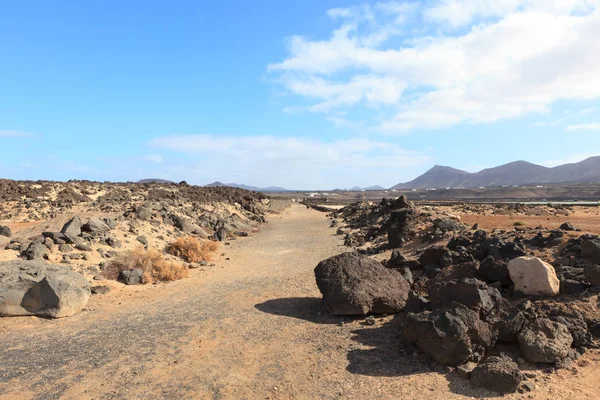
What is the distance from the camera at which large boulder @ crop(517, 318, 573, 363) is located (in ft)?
22.8

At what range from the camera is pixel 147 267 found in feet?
Result: 49.9

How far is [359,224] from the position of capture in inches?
1332

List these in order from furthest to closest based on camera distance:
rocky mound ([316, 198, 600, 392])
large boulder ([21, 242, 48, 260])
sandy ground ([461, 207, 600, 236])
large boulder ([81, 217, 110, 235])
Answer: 1. sandy ground ([461, 207, 600, 236])
2. large boulder ([81, 217, 110, 235])
3. large boulder ([21, 242, 48, 260])
4. rocky mound ([316, 198, 600, 392])

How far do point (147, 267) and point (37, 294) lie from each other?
5.03 meters

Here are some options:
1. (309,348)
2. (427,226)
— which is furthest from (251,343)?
(427,226)

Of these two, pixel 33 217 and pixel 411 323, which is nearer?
pixel 411 323

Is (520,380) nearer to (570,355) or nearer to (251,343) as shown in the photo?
(570,355)

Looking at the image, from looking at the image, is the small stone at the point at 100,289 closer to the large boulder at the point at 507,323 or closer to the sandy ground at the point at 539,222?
the large boulder at the point at 507,323

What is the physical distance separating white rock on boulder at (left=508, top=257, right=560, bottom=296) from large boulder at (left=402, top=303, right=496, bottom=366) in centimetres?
268

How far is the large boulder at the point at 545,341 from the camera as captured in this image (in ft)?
22.8

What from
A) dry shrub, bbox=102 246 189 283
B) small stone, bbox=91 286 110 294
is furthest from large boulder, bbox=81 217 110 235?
small stone, bbox=91 286 110 294

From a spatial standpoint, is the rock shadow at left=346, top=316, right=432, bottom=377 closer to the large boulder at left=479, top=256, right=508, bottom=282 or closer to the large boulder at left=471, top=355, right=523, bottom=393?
the large boulder at left=471, top=355, right=523, bottom=393

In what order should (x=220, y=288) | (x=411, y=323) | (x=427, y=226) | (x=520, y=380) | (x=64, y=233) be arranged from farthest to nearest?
(x=427, y=226) < (x=64, y=233) < (x=220, y=288) < (x=411, y=323) < (x=520, y=380)

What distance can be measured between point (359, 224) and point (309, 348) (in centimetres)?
2609
